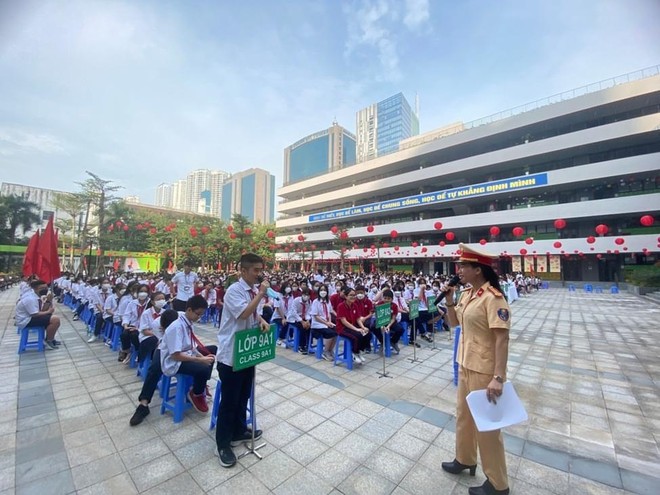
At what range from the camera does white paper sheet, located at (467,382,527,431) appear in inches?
78.0

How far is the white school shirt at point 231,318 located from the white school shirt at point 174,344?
0.76m

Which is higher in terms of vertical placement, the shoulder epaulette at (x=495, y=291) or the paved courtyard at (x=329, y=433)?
the shoulder epaulette at (x=495, y=291)

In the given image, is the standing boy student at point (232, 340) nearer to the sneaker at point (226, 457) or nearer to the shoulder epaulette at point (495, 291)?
the sneaker at point (226, 457)

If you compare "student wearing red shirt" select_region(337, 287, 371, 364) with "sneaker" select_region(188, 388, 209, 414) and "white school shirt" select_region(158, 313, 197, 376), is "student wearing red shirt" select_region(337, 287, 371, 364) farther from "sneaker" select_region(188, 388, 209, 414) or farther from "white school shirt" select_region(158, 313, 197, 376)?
"white school shirt" select_region(158, 313, 197, 376)

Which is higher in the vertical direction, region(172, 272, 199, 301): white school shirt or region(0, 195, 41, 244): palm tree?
region(0, 195, 41, 244): palm tree

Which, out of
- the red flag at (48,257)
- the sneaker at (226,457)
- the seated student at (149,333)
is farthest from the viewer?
the red flag at (48,257)

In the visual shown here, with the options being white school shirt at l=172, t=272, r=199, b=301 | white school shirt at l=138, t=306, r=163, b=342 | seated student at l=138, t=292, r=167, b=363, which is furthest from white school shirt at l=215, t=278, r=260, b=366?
white school shirt at l=172, t=272, r=199, b=301

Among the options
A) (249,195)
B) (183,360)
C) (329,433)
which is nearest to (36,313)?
(183,360)

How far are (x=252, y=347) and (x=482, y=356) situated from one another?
1.91 metres

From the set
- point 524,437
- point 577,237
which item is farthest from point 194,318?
point 577,237

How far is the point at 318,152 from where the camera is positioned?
62375mm

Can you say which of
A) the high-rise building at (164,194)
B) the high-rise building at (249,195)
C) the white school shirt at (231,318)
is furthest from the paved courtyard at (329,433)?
the high-rise building at (164,194)

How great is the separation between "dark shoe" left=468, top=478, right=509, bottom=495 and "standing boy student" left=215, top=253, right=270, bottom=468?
1944 millimetres

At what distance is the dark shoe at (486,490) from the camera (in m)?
2.05
